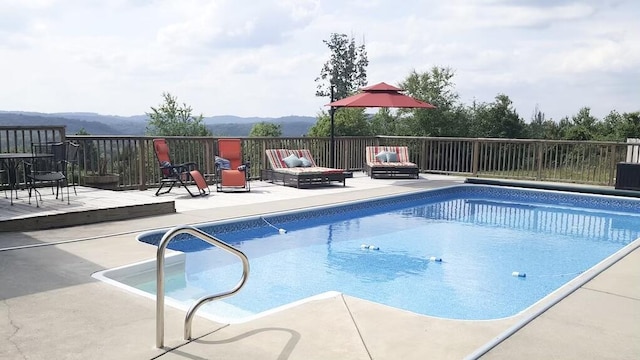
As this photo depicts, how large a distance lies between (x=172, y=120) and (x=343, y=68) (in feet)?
34.7

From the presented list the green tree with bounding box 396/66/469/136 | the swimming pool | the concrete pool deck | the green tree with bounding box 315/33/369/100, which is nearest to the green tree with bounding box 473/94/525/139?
the green tree with bounding box 396/66/469/136

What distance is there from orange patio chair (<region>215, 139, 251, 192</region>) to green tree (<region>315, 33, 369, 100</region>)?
21.3m

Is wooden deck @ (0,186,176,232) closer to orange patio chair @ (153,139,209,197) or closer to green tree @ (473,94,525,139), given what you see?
orange patio chair @ (153,139,209,197)

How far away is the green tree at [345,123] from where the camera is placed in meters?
17.2

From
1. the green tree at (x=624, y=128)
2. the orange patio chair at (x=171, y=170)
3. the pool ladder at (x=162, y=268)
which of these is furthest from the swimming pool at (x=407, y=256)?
the green tree at (x=624, y=128)

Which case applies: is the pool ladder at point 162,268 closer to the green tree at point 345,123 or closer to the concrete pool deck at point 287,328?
the concrete pool deck at point 287,328

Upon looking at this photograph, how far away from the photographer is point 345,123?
17734 mm

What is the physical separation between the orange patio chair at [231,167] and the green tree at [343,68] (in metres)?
21.3

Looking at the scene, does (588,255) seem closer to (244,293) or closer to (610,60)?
(244,293)

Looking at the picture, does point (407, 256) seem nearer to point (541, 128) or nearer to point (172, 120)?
point (541, 128)

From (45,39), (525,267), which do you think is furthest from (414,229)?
(45,39)

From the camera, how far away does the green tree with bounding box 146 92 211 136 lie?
27172mm

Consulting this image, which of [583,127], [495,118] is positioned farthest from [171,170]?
[583,127]

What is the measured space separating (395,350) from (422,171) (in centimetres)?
1074
